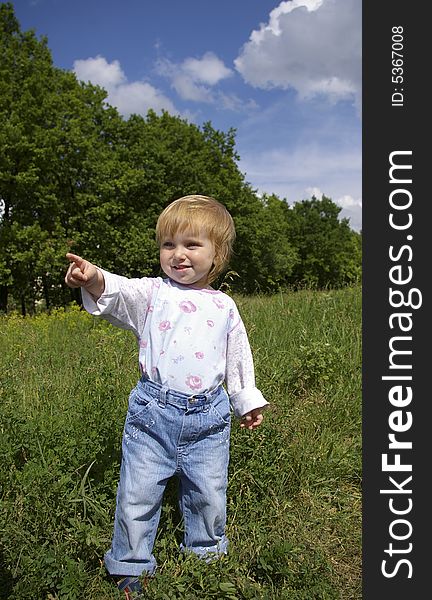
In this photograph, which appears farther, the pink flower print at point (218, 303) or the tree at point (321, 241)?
the tree at point (321, 241)

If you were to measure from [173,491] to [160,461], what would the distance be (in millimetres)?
686

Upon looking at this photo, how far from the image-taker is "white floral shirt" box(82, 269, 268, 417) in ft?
8.30

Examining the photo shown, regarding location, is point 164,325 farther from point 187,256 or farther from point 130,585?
point 130,585

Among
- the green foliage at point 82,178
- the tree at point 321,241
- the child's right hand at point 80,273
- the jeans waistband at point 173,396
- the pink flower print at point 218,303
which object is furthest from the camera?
the tree at point 321,241

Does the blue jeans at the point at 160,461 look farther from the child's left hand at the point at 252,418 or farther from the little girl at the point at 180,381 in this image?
the child's left hand at the point at 252,418

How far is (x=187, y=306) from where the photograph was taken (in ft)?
8.66

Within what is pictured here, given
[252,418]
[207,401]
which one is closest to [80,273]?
[207,401]

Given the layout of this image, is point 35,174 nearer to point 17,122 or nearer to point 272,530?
point 17,122

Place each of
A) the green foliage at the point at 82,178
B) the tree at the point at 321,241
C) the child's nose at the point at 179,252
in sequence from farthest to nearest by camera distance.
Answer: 1. the tree at the point at 321,241
2. the green foliage at the point at 82,178
3. the child's nose at the point at 179,252

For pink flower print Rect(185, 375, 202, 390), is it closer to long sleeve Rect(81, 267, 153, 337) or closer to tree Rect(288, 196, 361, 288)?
long sleeve Rect(81, 267, 153, 337)

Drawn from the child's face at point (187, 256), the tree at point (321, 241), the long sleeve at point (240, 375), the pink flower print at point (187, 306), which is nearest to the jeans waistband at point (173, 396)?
the long sleeve at point (240, 375)

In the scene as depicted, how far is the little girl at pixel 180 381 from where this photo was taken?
253 centimetres

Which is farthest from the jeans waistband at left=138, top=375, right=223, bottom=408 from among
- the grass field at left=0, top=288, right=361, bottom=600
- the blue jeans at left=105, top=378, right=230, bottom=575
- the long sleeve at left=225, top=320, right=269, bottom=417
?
the grass field at left=0, top=288, right=361, bottom=600

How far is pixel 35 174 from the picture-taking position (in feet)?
77.6
